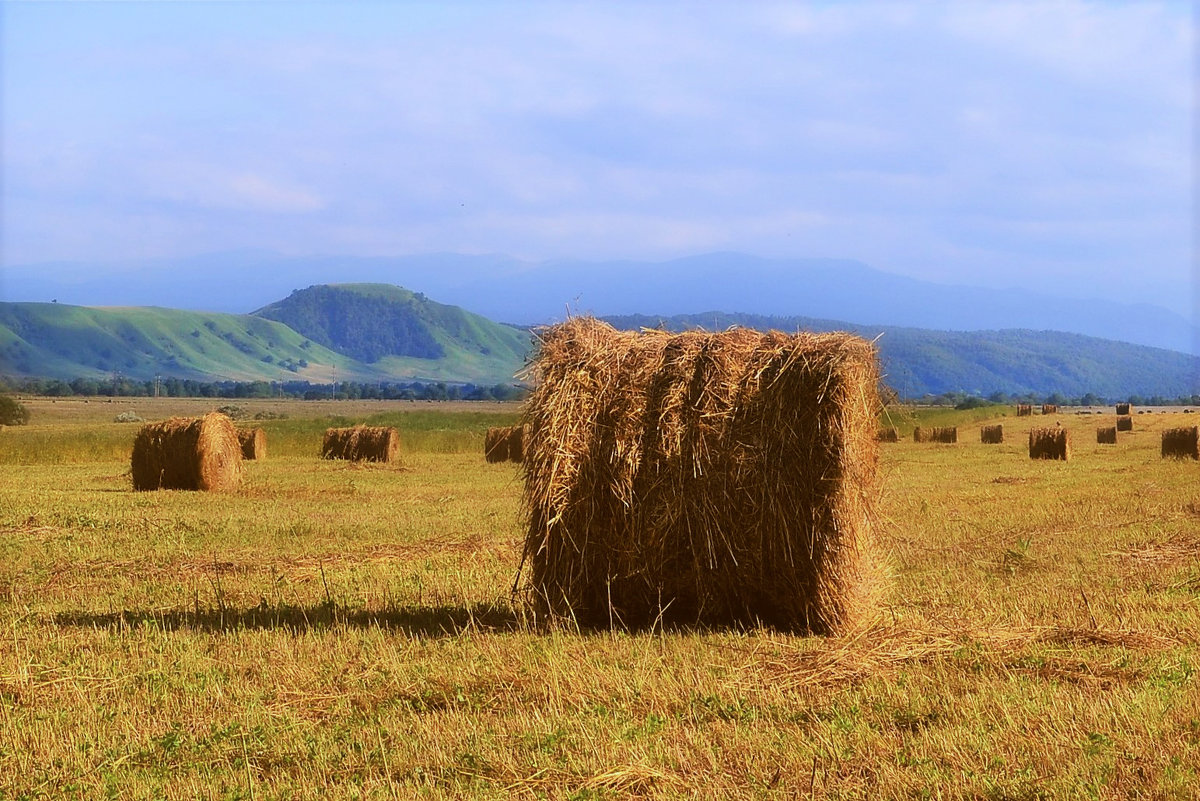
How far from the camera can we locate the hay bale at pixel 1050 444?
109 feet

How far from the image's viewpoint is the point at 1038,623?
9.65m

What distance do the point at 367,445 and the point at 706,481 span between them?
25092 mm

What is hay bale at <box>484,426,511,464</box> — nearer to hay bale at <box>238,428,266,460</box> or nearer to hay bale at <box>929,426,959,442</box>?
hay bale at <box>238,428,266,460</box>

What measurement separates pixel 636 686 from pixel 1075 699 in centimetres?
249

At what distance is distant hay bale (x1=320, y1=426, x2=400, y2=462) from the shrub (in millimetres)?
31257

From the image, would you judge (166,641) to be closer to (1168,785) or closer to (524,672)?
(524,672)

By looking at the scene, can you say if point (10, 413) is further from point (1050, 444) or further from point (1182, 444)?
point (1182, 444)

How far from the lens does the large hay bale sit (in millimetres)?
9648

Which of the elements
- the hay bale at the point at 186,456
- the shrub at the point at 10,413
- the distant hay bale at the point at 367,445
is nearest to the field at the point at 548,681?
the hay bale at the point at 186,456

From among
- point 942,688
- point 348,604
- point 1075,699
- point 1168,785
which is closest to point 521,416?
point 348,604

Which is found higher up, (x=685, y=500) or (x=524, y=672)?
(x=685, y=500)

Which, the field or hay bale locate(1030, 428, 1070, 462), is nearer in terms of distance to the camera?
the field

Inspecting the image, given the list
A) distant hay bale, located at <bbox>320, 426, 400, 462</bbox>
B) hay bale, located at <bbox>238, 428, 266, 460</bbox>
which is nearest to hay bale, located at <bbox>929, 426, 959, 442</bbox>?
distant hay bale, located at <bbox>320, 426, 400, 462</bbox>

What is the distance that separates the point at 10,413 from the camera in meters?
60.2
